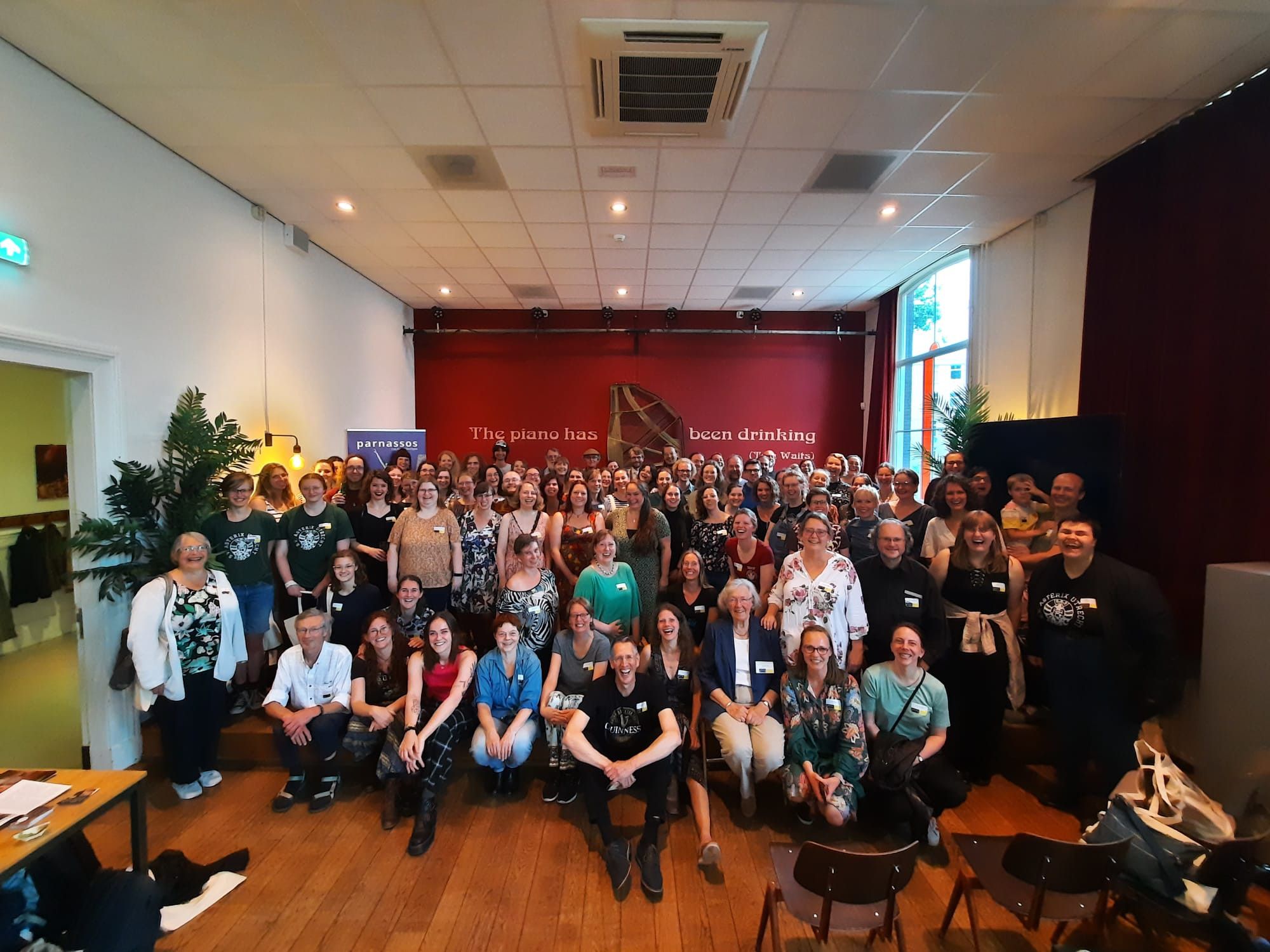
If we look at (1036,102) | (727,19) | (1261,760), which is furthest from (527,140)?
(1261,760)

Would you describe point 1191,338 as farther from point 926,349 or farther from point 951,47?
point 926,349

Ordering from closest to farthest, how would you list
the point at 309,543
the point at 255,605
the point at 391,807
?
1. the point at 391,807
2. the point at 255,605
3. the point at 309,543

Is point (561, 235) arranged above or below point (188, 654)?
above

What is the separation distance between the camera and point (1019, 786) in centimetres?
331

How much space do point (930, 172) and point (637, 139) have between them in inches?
88.5

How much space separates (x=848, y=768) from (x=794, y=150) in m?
3.82

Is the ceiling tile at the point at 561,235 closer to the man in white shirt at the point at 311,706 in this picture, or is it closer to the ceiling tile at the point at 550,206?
the ceiling tile at the point at 550,206

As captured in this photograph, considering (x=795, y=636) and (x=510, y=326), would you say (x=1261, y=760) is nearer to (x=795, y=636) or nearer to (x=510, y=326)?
(x=795, y=636)

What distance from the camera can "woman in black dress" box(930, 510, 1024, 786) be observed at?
317 cm

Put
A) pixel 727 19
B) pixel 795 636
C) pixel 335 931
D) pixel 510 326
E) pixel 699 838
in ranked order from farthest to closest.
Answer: pixel 510 326 → pixel 795 636 → pixel 699 838 → pixel 727 19 → pixel 335 931

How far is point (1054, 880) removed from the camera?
79.1 inches

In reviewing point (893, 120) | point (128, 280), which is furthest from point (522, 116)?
point (128, 280)

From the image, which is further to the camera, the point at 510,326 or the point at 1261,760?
the point at 510,326

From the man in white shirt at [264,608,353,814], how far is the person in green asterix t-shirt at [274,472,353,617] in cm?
62
